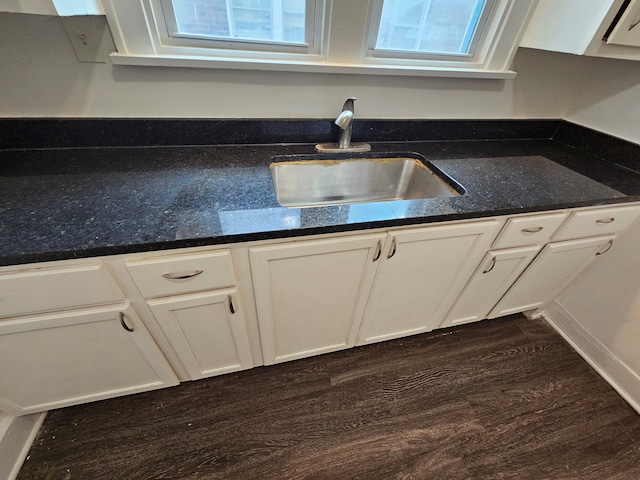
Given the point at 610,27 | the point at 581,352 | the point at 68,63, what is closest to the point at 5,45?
the point at 68,63

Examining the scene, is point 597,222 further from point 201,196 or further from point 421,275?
point 201,196

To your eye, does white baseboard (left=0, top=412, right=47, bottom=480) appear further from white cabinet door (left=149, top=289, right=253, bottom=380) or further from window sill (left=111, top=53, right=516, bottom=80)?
window sill (left=111, top=53, right=516, bottom=80)

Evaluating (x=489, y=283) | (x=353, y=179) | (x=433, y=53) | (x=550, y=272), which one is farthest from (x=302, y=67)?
(x=550, y=272)

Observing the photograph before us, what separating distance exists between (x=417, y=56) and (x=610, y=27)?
0.63 metres

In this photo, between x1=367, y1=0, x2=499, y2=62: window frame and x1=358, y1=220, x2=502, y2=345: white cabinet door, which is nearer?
x1=358, y1=220, x2=502, y2=345: white cabinet door

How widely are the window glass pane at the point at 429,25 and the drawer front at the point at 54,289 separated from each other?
131 cm

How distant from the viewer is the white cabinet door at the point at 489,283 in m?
1.15

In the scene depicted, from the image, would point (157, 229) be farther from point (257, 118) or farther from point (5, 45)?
point (5, 45)

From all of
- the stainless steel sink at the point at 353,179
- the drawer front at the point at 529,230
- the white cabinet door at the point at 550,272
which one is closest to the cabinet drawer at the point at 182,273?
the stainless steel sink at the point at 353,179

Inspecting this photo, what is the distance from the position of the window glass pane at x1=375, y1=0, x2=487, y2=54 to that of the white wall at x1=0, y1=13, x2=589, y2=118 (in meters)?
0.14

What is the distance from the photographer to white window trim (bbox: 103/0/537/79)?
36.9 inches

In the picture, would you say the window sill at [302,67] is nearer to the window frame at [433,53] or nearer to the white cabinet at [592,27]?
the window frame at [433,53]

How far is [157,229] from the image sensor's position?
2.43 ft

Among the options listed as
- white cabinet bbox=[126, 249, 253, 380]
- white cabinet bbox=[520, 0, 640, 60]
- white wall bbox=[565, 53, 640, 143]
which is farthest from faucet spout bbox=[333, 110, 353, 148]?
white wall bbox=[565, 53, 640, 143]
